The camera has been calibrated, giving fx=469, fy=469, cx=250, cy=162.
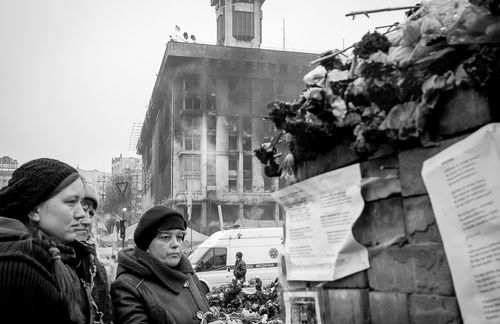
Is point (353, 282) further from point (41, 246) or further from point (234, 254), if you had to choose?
point (234, 254)

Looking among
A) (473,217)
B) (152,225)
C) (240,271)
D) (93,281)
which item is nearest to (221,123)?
(240,271)

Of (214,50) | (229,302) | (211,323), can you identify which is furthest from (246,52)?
(211,323)

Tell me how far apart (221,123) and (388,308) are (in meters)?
40.0

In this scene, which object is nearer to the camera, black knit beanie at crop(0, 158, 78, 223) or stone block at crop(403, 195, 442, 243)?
stone block at crop(403, 195, 442, 243)

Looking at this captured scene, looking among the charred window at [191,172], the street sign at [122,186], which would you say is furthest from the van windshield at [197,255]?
the charred window at [191,172]

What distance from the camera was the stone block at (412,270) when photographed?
2002 millimetres

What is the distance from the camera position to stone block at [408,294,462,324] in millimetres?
1945

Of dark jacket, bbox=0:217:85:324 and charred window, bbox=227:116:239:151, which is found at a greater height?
charred window, bbox=227:116:239:151

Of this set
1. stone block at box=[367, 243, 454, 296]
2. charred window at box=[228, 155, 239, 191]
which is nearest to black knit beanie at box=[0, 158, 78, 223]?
stone block at box=[367, 243, 454, 296]

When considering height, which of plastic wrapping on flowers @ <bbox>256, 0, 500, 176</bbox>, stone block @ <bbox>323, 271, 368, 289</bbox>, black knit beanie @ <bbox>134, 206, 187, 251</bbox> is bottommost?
stone block @ <bbox>323, 271, 368, 289</bbox>

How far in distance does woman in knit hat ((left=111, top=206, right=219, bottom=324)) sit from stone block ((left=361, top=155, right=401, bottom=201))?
5.60 ft

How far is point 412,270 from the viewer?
2.12m

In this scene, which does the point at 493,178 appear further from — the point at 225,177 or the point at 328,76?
the point at 225,177

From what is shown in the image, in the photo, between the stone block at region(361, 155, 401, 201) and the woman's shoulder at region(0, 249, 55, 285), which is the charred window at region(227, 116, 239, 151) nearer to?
the stone block at region(361, 155, 401, 201)
